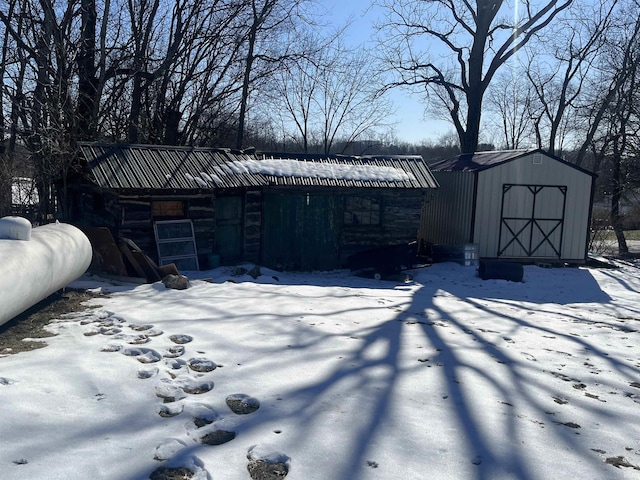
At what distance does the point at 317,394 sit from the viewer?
14.8 feet

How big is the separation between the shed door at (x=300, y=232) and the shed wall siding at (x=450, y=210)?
3.60 meters

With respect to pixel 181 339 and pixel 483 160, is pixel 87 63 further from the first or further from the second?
pixel 181 339

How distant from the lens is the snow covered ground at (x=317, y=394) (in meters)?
3.43

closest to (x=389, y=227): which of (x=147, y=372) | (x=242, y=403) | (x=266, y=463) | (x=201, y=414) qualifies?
(x=147, y=372)

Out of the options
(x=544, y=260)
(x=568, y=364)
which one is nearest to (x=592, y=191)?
(x=544, y=260)

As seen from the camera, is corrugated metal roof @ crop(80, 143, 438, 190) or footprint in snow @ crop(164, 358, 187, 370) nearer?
footprint in snow @ crop(164, 358, 187, 370)

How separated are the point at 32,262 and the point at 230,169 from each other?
26.2 ft

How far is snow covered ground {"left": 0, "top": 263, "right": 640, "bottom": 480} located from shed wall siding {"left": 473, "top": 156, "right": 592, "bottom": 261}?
803 cm

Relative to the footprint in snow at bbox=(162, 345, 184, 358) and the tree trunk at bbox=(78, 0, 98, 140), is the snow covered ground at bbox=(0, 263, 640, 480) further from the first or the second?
the tree trunk at bbox=(78, 0, 98, 140)

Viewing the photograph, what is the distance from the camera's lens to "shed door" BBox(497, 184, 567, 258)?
16.0 meters

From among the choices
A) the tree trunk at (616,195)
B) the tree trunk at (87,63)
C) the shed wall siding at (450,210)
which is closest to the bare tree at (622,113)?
the tree trunk at (616,195)

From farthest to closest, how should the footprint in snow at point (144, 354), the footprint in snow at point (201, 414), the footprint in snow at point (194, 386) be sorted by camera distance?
the footprint in snow at point (144, 354)
the footprint in snow at point (194, 386)
the footprint in snow at point (201, 414)

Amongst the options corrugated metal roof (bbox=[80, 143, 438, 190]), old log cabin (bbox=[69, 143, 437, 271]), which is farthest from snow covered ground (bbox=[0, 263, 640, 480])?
corrugated metal roof (bbox=[80, 143, 438, 190])

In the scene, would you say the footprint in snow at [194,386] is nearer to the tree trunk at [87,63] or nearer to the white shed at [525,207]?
the white shed at [525,207]
